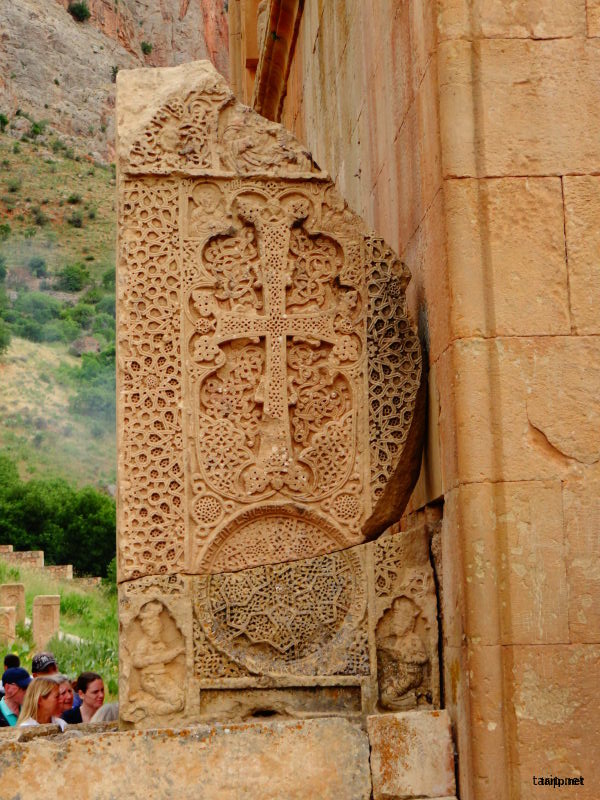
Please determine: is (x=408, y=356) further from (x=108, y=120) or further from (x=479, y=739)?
(x=108, y=120)

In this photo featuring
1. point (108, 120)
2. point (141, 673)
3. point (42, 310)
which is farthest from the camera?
point (108, 120)

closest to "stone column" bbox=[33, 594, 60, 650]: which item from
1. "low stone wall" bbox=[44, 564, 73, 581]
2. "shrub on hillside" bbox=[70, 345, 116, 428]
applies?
"low stone wall" bbox=[44, 564, 73, 581]

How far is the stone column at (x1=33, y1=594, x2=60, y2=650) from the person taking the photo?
20.3 m

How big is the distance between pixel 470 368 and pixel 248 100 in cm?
927

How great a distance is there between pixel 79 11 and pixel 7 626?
73695mm

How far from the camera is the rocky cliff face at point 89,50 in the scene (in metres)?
76.3

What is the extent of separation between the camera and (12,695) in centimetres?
688

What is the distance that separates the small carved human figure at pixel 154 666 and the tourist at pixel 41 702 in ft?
4.69

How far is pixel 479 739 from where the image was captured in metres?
3.60

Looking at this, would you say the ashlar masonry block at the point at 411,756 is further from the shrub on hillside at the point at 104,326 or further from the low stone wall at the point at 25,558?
the shrub on hillside at the point at 104,326

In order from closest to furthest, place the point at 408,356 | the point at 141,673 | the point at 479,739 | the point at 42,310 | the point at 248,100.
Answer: the point at 479,739, the point at 141,673, the point at 408,356, the point at 248,100, the point at 42,310

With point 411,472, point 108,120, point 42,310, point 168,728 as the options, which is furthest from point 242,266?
point 108,120

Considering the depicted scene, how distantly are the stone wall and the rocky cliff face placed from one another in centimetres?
7236

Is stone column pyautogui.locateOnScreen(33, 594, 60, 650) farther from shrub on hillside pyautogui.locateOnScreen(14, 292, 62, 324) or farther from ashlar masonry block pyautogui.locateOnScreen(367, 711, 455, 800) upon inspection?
shrub on hillside pyautogui.locateOnScreen(14, 292, 62, 324)
